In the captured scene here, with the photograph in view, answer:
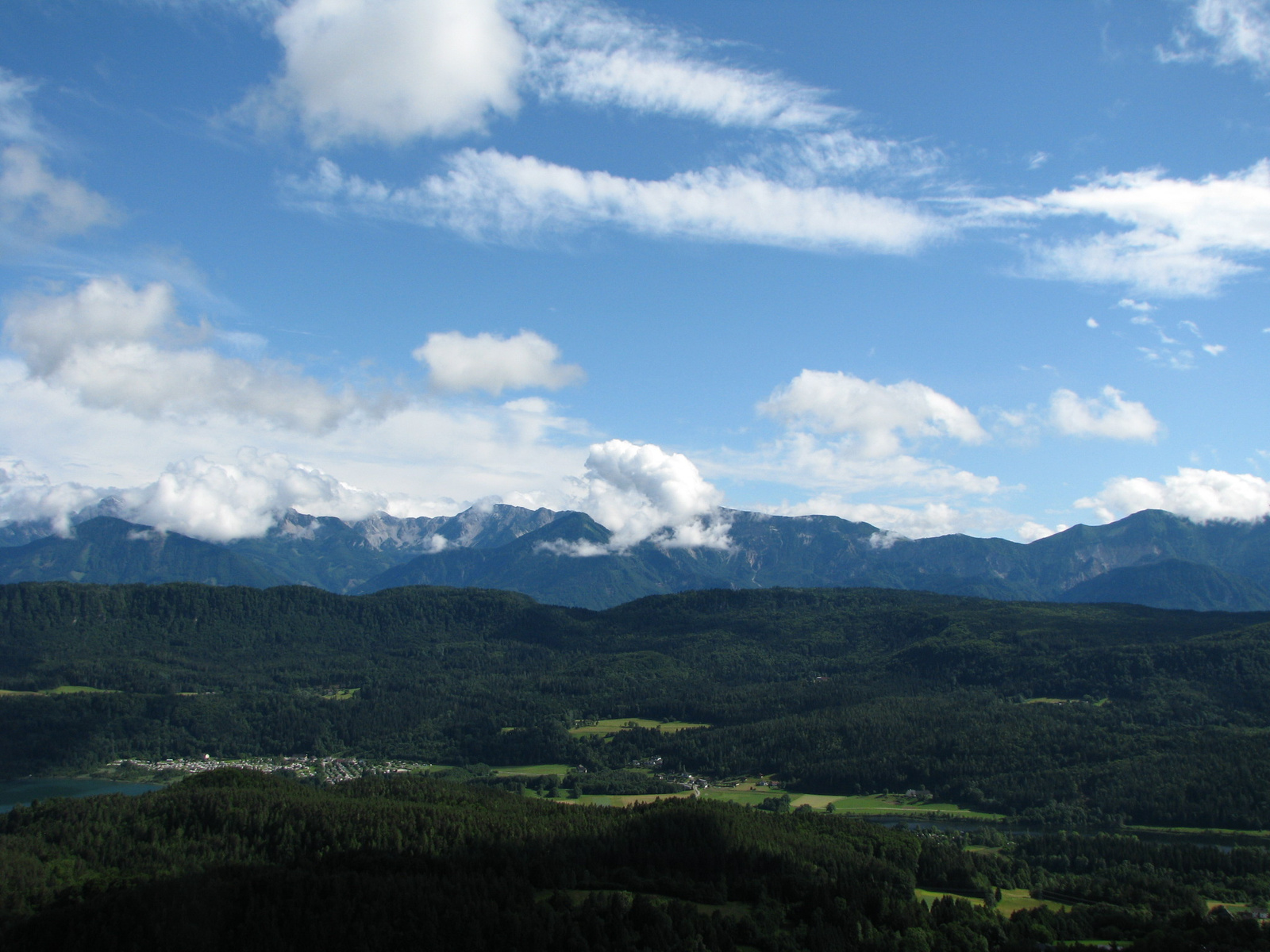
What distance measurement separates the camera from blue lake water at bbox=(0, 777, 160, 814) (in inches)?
6211

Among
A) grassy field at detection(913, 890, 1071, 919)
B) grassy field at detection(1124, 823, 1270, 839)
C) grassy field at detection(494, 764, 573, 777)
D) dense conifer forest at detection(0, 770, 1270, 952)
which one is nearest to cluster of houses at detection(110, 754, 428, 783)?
grassy field at detection(494, 764, 573, 777)

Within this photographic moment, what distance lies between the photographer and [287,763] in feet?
623

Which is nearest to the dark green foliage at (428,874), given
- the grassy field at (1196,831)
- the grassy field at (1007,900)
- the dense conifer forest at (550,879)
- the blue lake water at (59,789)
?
the dense conifer forest at (550,879)

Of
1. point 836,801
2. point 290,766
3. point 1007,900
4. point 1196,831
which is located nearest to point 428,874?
point 1007,900

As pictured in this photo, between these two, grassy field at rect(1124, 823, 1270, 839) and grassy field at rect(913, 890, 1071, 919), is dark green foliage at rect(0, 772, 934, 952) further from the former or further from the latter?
grassy field at rect(1124, 823, 1270, 839)

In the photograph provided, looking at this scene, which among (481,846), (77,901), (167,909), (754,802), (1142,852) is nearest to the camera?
(167,909)

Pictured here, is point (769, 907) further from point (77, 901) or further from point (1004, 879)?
point (77, 901)

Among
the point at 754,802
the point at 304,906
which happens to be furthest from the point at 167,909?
the point at 754,802

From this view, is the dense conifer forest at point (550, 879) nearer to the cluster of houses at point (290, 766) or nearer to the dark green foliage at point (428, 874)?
the dark green foliage at point (428, 874)

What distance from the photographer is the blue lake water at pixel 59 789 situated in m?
158

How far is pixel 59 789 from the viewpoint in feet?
551

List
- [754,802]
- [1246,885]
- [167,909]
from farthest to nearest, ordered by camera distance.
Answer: [754,802] < [1246,885] < [167,909]

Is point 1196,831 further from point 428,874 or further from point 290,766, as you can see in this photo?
point 290,766

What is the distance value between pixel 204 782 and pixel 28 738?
115m
